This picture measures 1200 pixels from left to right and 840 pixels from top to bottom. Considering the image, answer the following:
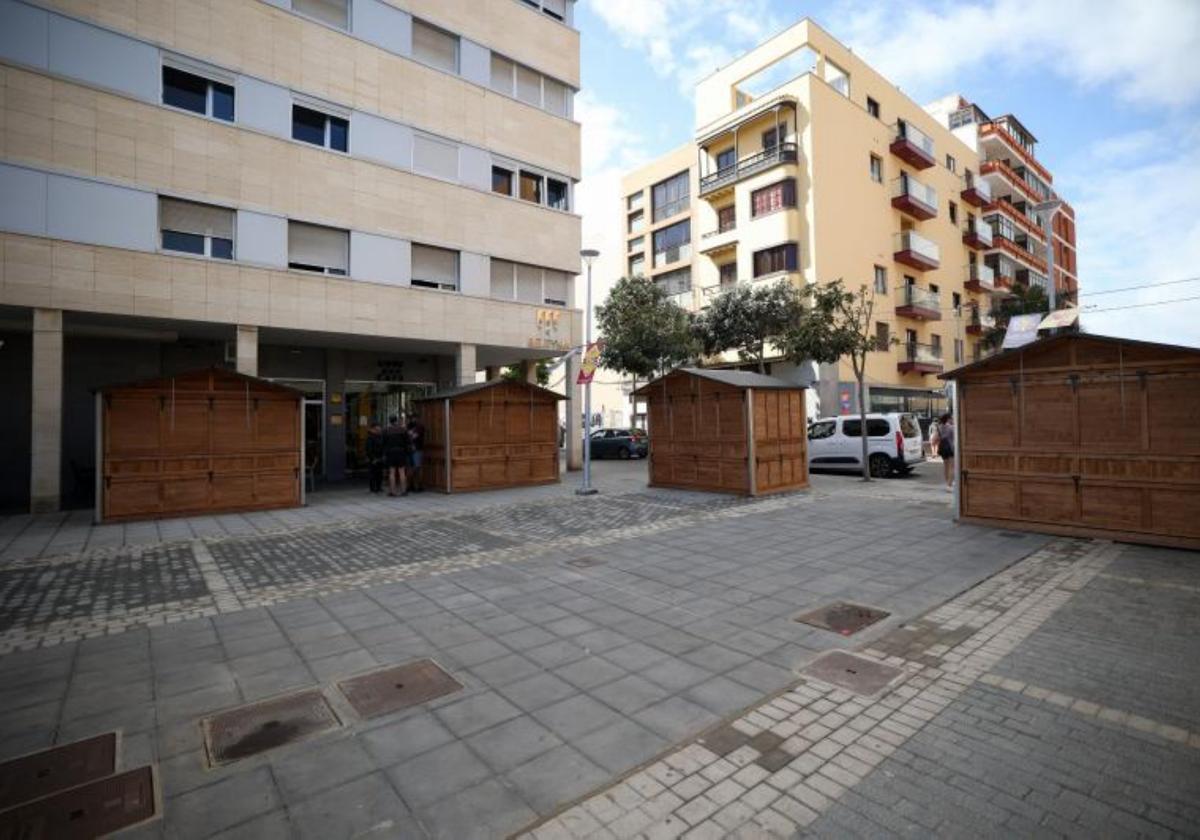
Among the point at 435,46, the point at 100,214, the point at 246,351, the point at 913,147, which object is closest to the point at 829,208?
the point at 913,147

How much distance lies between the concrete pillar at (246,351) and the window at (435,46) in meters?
9.89

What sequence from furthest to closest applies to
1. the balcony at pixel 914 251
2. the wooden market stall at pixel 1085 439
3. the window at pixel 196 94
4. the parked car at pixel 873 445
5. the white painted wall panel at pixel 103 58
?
1. the balcony at pixel 914 251
2. the parked car at pixel 873 445
3. the window at pixel 196 94
4. the white painted wall panel at pixel 103 58
5. the wooden market stall at pixel 1085 439

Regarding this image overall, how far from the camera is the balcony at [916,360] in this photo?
35156mm

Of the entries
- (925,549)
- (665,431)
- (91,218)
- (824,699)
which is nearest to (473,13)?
(91,218)

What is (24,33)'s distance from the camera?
12.6 meters

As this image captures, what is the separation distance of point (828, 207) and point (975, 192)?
19.8 metres

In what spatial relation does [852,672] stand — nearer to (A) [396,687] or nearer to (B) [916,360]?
(A) [396,687]

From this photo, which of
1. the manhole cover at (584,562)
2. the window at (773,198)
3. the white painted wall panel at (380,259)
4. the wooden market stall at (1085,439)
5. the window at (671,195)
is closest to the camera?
the manhole cover at (584,562)

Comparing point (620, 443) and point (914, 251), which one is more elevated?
point (914, 251)

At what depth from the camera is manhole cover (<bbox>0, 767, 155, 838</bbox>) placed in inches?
110

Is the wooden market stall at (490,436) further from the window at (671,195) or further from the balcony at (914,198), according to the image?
the balcony at (914,198)

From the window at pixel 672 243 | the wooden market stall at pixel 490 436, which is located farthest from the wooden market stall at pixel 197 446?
the window at pixel 672 243

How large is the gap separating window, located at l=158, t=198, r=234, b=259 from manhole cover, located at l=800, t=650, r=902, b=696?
1615 centimetres

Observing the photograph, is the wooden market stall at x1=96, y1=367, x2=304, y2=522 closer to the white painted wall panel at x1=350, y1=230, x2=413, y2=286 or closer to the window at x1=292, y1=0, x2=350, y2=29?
the white painted wall panel at x1=350, y1=230, x2=413, y2=286
